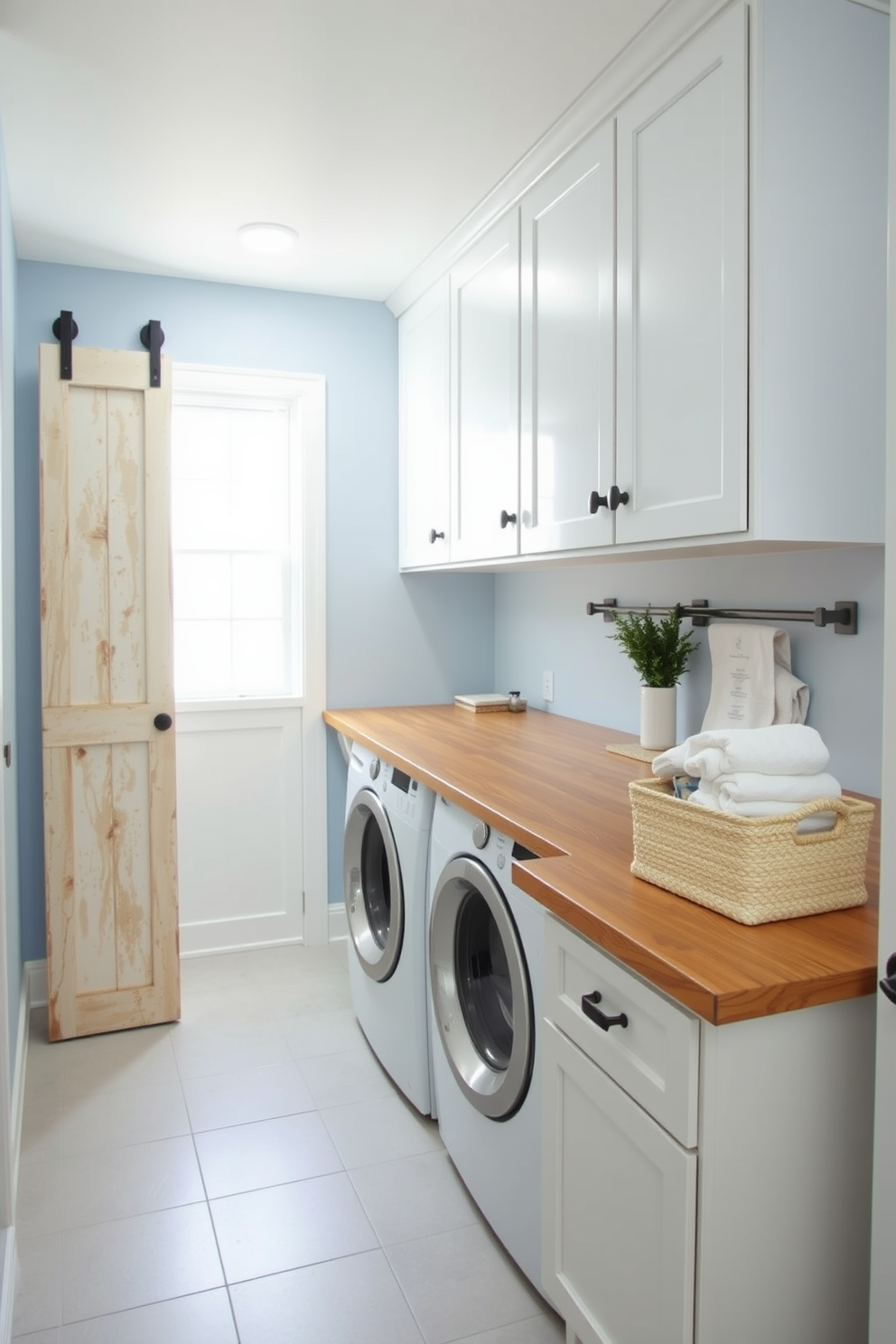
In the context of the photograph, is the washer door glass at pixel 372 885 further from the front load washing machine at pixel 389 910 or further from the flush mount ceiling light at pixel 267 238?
the flush mount ceiling light at pixel 267 238

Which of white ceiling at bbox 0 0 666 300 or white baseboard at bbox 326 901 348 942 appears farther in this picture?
white baseboard at bbox 326 901 348 942

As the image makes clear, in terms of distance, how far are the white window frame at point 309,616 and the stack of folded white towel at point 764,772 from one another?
7.60 ft

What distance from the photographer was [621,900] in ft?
4.24

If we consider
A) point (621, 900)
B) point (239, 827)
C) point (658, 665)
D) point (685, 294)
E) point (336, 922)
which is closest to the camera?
point (621, 900)

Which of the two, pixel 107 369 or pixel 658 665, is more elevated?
pixel 107 369

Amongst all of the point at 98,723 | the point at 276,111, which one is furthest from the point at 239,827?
the point at 276,111

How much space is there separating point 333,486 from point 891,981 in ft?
9.14

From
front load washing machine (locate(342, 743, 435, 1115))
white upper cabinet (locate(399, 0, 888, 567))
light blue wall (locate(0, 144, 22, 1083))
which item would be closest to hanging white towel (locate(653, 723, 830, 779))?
white upper cabinet (locate(399, 0, 888, 567))

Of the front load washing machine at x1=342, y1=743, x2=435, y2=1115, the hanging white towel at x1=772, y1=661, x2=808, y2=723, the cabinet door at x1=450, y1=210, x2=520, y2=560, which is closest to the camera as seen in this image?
the hanging white towel at x1=772, y1=661, x2=808, y2=723

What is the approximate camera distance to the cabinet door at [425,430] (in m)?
3.00

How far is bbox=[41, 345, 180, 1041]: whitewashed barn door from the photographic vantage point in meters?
2.71

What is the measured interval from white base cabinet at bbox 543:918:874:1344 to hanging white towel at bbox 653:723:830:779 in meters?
0.29

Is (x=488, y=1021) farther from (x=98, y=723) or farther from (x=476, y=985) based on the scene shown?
(x=98, y=723)

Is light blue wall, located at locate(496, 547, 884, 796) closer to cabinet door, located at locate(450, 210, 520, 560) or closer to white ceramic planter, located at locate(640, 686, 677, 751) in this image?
white ceramic planter, located at locate(640, 686, 677, 751)
